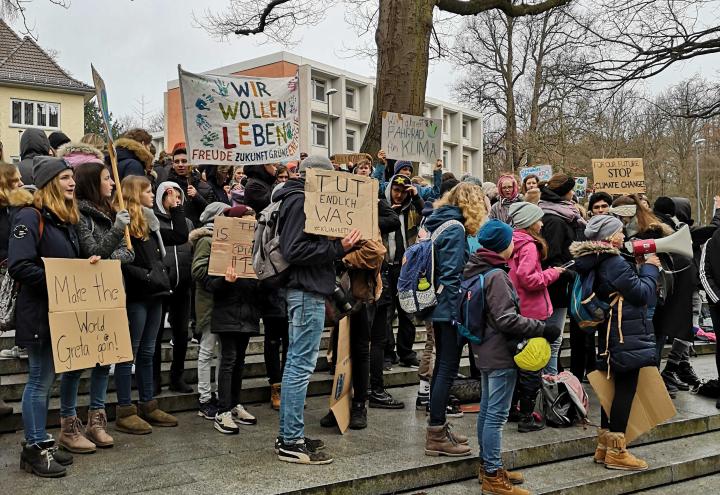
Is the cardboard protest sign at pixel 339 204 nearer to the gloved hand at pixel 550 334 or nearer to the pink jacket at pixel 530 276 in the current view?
the pink jacket at pixel 530 276

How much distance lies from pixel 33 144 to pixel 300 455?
4.41 meters

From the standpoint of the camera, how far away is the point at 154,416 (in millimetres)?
5594

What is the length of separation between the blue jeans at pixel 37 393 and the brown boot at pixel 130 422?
3.02 ft

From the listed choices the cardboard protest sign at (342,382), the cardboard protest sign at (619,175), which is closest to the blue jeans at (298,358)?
the cardboard protest sign at (342,382)

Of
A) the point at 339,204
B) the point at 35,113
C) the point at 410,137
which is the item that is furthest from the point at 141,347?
the point at 35,113

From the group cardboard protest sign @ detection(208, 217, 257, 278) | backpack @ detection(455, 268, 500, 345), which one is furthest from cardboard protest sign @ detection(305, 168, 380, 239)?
cardboard protest sign @ detection(208, 217, 257, 278)

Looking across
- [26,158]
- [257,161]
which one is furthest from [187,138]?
[26,158]

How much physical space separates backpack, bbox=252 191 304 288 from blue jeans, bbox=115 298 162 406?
1.14m

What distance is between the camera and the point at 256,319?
5.81 meters

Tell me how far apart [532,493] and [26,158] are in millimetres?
5635

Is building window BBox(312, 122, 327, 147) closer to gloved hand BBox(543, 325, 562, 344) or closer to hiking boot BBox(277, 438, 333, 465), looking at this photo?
hiking boot BBox(277, 438, 333, 465)

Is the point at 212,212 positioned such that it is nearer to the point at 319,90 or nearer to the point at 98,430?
the point at 98,430

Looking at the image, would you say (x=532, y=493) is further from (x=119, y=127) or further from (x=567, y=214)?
(x=119, y=127)

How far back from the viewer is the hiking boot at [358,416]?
Result: 5.72 m
